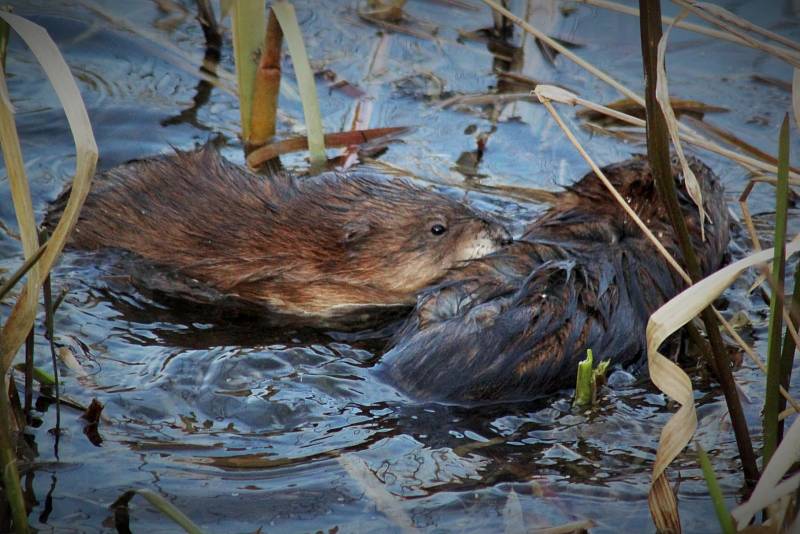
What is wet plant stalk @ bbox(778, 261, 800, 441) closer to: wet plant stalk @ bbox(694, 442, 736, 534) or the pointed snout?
wet plant stalk @ bbox(694, 442, 736, 534)

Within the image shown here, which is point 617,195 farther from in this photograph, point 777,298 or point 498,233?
point 498,233

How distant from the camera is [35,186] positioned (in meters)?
4.30

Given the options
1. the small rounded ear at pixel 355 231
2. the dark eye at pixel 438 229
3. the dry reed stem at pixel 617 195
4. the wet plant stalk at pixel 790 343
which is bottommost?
the small rounded ear at pixel 355 231

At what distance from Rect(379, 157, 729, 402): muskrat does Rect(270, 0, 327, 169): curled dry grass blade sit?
1.05 metres

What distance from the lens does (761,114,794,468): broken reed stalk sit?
6.79 ft

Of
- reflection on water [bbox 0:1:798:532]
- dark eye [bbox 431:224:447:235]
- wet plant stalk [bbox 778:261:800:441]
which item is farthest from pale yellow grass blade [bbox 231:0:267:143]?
wet plant stalk [bbox 778:261:800:441]

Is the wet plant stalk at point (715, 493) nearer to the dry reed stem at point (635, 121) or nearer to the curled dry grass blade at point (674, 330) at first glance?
the curled dry grass blade at point (674, 330)

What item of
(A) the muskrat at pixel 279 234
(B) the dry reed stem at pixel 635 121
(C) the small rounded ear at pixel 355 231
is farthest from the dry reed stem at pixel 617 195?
(C) the small rounded ear at pixel 355 231

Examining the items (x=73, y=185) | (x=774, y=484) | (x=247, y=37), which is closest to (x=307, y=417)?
(x=73, y=185)

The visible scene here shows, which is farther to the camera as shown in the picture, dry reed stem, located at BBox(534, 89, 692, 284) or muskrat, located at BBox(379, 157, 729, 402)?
muskrat, located at BBox(379, 157, 729, 402)

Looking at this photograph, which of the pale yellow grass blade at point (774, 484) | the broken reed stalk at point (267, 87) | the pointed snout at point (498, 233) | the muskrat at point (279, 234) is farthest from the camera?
the broken reed stalk at point (267, 87)

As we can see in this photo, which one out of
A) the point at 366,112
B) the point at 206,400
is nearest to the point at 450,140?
the point at 366,112

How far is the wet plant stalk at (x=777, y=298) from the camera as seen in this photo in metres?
2.07

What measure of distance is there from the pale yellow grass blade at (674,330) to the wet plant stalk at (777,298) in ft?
0.23
